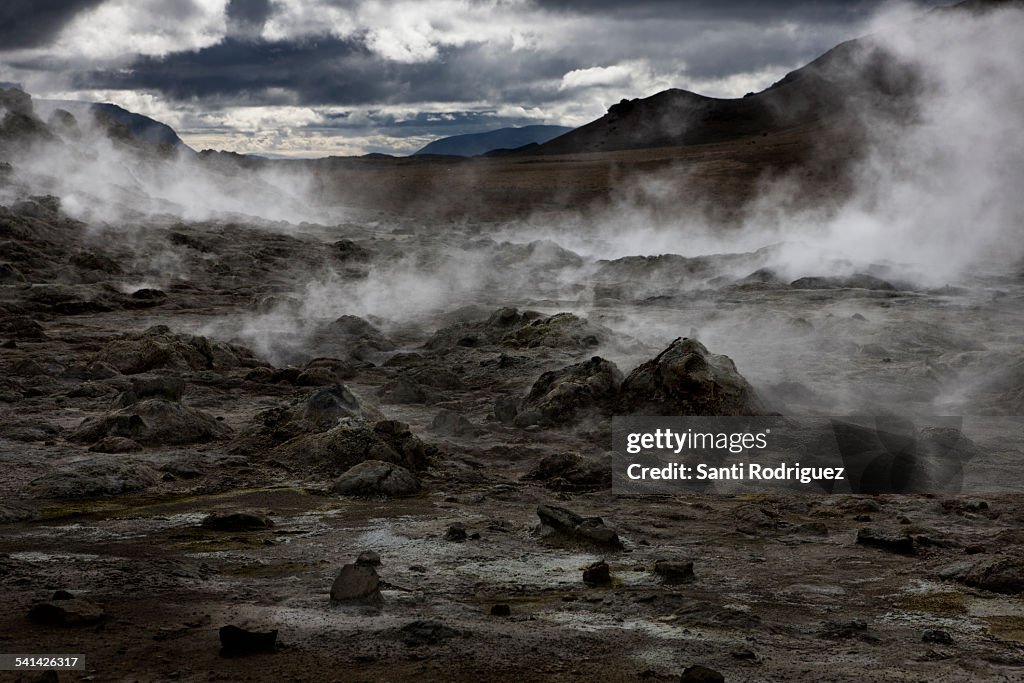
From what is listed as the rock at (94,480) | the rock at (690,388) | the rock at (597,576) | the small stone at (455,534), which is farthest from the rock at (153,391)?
the rock at (597,576)

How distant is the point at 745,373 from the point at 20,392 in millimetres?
6693

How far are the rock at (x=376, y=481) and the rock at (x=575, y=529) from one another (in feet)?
4.23

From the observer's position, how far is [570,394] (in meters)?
9.48

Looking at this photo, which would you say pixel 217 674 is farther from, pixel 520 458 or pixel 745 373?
pixel 745 373

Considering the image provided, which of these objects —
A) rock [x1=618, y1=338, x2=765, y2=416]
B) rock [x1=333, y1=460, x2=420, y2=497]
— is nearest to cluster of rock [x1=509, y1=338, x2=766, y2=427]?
rock [x1=618, y1=338, x2=765, y2=416]

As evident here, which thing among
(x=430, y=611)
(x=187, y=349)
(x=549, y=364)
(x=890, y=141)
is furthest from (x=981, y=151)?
(x=430, y=611)

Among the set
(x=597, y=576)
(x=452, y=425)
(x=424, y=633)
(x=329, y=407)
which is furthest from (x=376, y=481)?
(x=424, y=633)

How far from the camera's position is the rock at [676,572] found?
203 inches

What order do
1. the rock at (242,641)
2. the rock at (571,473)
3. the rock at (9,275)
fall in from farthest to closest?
the rock at (9,275), the rock at (571,473), the rock at (242,641)

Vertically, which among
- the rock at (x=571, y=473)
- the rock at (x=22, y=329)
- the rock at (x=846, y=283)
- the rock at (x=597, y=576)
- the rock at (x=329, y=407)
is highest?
the rock at (x=846, y=283)

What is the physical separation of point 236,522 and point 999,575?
3.92 metres

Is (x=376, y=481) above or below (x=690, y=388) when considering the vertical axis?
below

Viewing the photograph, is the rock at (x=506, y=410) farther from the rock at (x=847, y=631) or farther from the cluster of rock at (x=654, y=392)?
the rock at (x=847, y=631)

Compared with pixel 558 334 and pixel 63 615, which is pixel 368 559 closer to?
pixel 63 615
